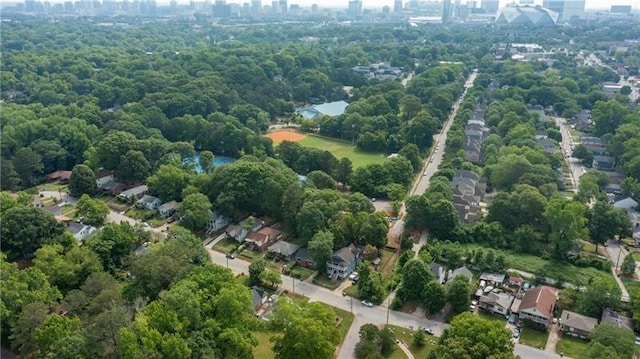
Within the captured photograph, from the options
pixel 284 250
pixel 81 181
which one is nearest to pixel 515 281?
pixel 284 250

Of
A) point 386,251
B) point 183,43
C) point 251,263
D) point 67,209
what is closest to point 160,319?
point 251,263

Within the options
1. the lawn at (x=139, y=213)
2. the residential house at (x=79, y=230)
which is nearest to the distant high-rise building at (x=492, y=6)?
the lawn at (x=139, y=213)

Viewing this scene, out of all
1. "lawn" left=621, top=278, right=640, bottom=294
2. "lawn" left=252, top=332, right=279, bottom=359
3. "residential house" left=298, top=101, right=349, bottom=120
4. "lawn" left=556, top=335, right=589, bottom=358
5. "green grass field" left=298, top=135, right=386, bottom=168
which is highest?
"residential house" left=298, top=101, right=349, bottom=120

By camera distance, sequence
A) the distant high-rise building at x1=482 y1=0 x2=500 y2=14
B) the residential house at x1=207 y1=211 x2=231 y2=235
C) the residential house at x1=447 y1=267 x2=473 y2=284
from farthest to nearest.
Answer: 1. the distant high-rise building at x1=482 y1=0 x2=500 y2=14
2. the residential house at x1=207 y1=211 x2=231 y2=235
3. the residential house at x1=447 y1=267 x2=473 y2=284

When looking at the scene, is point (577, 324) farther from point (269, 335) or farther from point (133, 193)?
point (133, 193)

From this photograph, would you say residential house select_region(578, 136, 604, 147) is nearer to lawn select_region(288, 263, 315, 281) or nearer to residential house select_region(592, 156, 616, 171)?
residential house select_region(592, 156, 616, 171)

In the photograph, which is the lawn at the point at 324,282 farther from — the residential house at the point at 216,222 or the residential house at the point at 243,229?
the residential house at the point at 216,222

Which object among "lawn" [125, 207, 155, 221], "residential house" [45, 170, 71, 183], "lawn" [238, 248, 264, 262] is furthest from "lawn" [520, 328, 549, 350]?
"residential house" [45, 170, 71, 183]
